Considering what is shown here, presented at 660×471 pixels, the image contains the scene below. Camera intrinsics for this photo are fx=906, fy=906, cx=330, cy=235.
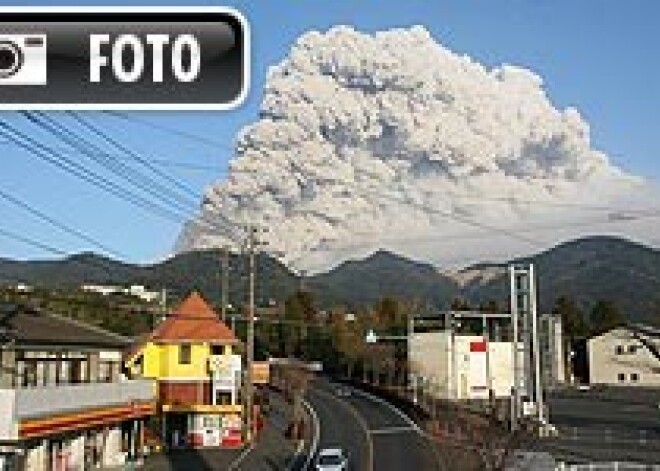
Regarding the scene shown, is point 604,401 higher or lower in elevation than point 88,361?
lower

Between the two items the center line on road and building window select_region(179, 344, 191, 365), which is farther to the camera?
the center line on road

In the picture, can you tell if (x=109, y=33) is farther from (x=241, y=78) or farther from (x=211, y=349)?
(x=211, y=349)

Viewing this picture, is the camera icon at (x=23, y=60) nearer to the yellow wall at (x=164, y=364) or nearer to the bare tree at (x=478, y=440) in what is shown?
the bare tree at (x=478, y=440)

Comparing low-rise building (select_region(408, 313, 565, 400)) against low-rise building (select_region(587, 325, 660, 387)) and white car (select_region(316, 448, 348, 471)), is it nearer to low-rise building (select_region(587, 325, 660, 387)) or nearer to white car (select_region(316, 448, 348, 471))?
low-rise building (select_region(587, 325, 660, 387))

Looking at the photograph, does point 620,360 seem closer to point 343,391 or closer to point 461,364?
point 461,364

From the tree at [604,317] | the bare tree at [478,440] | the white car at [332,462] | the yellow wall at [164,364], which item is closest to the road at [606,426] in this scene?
the bare tree at [478,440]

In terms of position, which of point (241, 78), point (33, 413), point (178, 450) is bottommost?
point (178, 450)

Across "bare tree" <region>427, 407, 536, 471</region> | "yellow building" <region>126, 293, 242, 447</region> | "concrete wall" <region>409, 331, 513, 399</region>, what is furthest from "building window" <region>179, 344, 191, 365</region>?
"concrete wall" <region>409, 331, 513, 399</region>

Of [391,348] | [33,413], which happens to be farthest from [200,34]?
[391,348]
